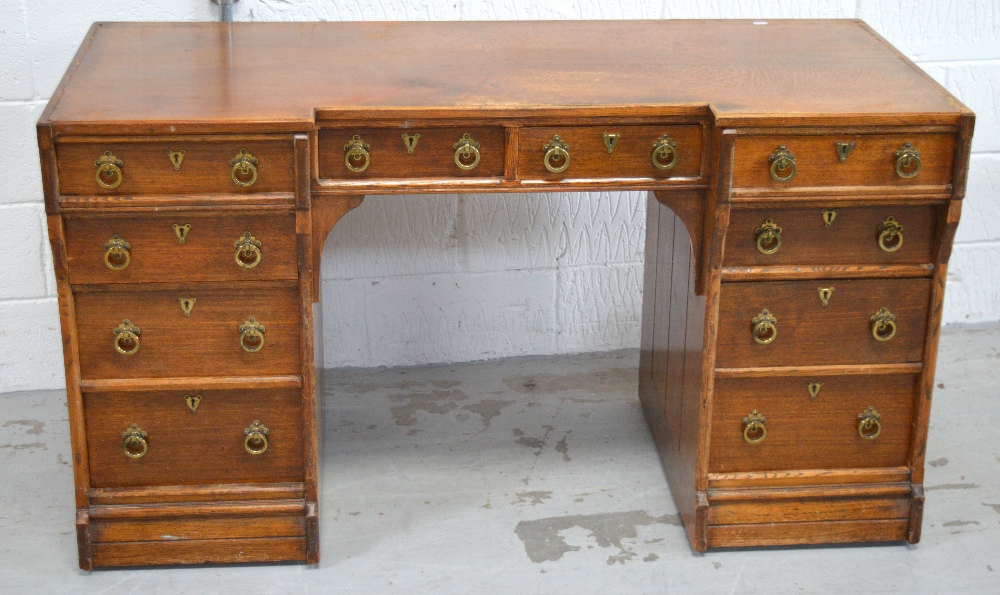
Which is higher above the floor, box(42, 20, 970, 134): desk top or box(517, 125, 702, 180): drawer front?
box(42, 20, 970, 134): desk top

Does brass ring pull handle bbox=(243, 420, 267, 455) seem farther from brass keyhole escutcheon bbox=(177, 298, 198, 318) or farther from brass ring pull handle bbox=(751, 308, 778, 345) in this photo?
brass ring pull handle bbox=(751, 308, 778, 345)

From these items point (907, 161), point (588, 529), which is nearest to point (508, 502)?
point (588, 529)

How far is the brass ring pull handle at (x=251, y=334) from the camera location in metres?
2.41

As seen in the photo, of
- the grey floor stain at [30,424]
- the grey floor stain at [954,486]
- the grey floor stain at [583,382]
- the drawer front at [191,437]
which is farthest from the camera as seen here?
the grey floor stain at [583,382]

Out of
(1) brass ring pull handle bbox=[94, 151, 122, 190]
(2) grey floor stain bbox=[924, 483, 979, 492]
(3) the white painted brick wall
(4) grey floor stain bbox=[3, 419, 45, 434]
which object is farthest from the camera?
(3) the white painted brick wall

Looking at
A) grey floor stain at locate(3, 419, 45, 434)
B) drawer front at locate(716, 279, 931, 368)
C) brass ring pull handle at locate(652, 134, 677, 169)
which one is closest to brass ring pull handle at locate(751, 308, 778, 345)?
drawer front at locate(716, 279, 931, 368)

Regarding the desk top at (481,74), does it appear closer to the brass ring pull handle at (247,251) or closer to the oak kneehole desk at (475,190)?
the oak kneehole desk at (475,190)

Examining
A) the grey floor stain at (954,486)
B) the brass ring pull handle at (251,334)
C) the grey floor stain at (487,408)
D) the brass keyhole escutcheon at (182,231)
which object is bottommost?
the grey floor stain at (954,486)

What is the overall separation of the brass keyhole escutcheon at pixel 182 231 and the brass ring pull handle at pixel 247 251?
0.30 feet

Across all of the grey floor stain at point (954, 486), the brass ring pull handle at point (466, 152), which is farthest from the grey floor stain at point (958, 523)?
the brass ring pull handle at point (466, 152)

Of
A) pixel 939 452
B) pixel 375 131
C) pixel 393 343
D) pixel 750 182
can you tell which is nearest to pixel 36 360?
pixel 393 343

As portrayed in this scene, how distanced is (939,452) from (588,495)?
3.01ft

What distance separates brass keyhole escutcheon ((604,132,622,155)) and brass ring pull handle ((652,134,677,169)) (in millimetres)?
76

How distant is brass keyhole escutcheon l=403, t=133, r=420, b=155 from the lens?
2.36 metres
